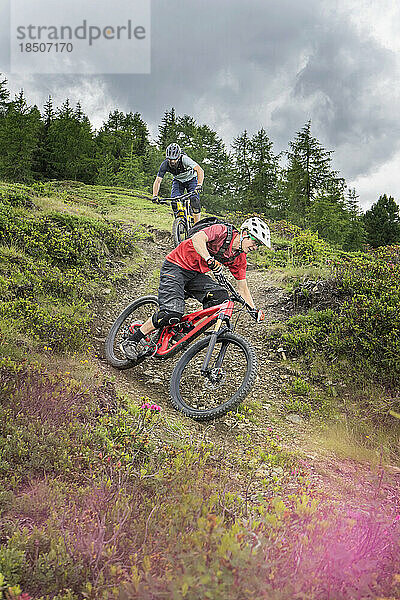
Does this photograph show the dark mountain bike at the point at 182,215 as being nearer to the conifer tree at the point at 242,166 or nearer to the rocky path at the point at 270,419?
the rocky path at the point at 270,419

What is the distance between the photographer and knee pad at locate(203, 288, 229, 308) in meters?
6.44

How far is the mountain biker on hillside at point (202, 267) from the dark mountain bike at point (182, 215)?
4460 mm

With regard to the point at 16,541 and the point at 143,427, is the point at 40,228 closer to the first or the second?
the point at 143,427

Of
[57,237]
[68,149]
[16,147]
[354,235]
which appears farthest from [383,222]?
[57,237]

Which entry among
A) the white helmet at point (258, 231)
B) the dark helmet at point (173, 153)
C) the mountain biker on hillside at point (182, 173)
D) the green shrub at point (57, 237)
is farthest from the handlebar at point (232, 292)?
the dark helmet at point (173, 153)

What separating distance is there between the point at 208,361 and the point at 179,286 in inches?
50.6

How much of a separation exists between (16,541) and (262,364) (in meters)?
5.82

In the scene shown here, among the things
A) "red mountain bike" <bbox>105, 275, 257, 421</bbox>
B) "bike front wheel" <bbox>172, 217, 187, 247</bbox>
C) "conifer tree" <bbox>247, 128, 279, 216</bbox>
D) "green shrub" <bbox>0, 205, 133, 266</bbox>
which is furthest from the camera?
"conifer tree" <bbox>247, 128, 279, 216</bbox>

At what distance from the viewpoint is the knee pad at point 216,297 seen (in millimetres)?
6438

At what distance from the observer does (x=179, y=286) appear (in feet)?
21.2

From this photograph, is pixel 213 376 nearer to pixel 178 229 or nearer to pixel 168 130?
pixel 178 229

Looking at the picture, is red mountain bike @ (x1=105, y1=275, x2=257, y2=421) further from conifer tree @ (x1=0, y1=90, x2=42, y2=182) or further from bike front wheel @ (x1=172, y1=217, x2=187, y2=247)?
conifer tree @ (x1=0, y1=90, x2=42, y2=182)

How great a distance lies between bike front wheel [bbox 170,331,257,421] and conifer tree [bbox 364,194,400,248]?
44.4 m

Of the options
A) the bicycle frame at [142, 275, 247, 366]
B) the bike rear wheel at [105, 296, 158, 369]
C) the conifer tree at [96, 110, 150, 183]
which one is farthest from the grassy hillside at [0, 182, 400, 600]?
the conifer tree at [96, 110, 150, 183]
